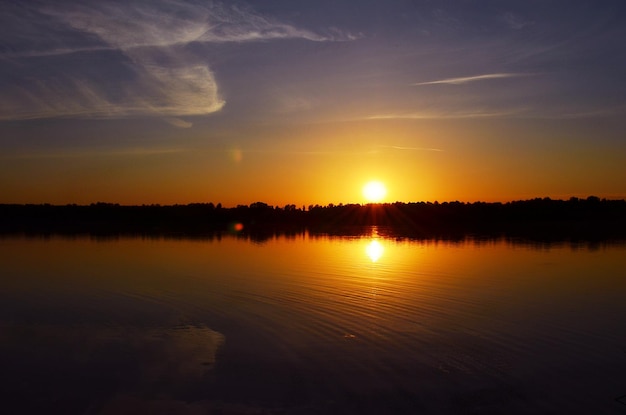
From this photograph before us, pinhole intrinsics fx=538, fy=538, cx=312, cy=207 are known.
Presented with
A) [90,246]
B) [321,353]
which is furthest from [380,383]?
[90,246]

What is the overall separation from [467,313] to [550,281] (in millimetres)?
6833

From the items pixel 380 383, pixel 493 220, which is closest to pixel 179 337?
pixel 380 383

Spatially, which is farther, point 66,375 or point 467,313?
point 467,313

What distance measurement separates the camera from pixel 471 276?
1930cm

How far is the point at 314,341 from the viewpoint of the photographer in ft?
33.6

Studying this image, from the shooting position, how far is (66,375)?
8.25m

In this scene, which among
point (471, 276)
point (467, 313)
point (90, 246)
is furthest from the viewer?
point (90, 246)

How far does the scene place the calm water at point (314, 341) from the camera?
7.28 metres

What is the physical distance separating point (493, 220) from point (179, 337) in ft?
249

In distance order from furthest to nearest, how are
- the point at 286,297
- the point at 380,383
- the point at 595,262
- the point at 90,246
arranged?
the point at 90,246 < the point at 595,262 < the point at 286,297 < the point at 380,383

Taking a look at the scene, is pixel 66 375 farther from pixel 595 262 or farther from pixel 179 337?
pixel 595 262

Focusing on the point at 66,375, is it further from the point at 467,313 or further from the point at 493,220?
the point at 493,220

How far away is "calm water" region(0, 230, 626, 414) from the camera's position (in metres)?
7.28

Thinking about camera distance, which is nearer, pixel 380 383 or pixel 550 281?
pixel 380 383
